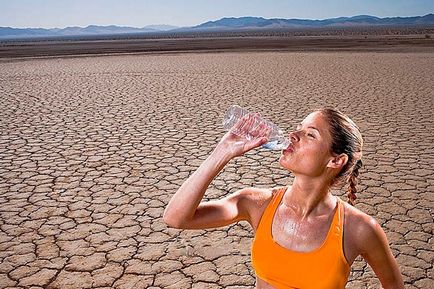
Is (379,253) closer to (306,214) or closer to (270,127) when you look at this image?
(306,214)

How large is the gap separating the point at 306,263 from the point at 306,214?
20cm

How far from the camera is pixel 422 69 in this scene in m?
14.5

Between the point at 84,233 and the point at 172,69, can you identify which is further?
the point at 172,69

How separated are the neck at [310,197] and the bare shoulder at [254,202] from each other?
0.30ft

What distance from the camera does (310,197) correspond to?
4.57 ft

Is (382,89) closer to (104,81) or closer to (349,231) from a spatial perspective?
(104,81)

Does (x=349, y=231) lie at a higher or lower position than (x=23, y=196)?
higher

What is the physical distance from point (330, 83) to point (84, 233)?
10.1m

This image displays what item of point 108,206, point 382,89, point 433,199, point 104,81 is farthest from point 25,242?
point 104,81

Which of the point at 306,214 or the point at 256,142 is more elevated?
the point at 256,142

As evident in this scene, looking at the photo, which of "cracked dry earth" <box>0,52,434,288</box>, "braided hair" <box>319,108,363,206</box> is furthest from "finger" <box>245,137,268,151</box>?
"cracked dry earth" <box>0,52,434,288</box>

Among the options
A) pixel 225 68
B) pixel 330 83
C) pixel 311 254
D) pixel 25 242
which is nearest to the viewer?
pixel 311 254

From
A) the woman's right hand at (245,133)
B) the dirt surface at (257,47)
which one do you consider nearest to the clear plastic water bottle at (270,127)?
the woman's right hand at (245,133)

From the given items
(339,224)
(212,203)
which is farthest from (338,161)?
(212,203)
